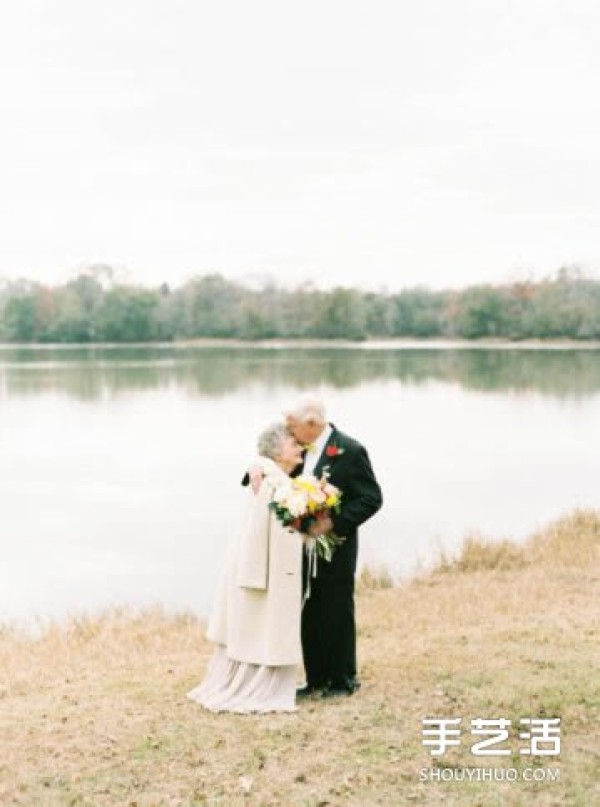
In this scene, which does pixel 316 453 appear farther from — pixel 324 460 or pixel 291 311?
pixel 291 311

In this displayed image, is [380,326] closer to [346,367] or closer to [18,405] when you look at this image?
[346,367]

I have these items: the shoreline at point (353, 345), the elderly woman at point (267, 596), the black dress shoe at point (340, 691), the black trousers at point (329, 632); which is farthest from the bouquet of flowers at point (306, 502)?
the shoreline at point (353, 345)

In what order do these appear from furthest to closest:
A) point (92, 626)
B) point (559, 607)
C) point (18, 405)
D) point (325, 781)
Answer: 1. point (18, 405)
2. point (92, 626)
3. point (559, 607)
4. point (325, 781)

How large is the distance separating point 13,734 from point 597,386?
4547 cm

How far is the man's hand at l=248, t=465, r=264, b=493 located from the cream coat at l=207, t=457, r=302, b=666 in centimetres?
3

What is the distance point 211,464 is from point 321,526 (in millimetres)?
21571

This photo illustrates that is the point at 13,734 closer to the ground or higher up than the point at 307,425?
closer to the ground

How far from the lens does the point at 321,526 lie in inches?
258

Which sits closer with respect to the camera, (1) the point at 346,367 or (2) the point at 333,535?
(2) the point at 333,535

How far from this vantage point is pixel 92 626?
1102cm

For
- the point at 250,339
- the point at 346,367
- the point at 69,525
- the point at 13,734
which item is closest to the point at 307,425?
the point at 13,734

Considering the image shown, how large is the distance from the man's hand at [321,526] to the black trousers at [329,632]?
1.18ft

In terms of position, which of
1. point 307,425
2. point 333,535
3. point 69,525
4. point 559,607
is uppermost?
point 307,425

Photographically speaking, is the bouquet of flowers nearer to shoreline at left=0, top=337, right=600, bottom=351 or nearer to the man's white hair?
the man's white hair
